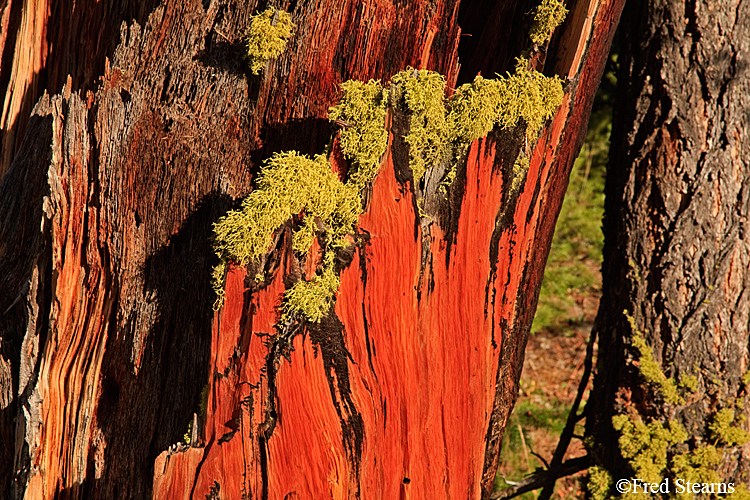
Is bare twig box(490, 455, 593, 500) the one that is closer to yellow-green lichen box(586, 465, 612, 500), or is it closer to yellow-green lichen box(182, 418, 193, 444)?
yellow-green lichen box(586, 465, 612, 500)

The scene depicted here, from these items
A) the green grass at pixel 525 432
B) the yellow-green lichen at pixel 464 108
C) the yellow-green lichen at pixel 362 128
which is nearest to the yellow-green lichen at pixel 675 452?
the yellow-green lichen at pixel 464 108

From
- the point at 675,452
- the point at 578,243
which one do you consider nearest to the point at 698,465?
the point at 675,452

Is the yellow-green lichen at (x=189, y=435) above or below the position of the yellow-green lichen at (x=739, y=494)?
above

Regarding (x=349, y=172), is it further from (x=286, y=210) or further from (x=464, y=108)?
(x=464, y=108)

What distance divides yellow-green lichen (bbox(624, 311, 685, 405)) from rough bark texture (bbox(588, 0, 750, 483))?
1.1 inches

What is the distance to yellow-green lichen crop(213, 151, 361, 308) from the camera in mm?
1509

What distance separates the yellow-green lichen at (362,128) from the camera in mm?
1601

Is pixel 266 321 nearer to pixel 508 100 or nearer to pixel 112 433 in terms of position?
pixel 112 433

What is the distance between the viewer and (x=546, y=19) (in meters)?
1.83

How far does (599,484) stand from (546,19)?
6.90ft

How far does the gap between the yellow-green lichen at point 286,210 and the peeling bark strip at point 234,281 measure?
0.05m

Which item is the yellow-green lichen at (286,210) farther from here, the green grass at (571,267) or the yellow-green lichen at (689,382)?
the green grass at (571,267)

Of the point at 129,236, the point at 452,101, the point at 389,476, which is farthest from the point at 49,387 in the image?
the point at 452,101

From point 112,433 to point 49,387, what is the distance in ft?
0.88
